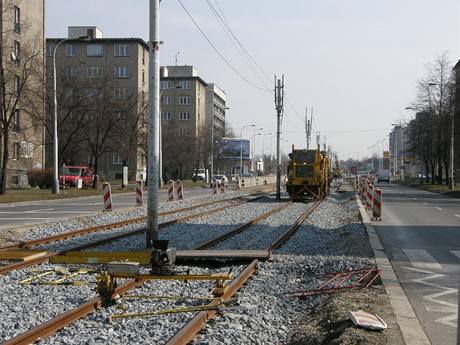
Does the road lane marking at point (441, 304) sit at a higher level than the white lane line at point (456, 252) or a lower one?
higher

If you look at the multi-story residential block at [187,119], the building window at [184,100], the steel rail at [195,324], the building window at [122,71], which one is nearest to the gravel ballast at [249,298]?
the steel rail at [195,324]

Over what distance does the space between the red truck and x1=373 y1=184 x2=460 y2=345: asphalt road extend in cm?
3683

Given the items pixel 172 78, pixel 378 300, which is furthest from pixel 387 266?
pixel 172 78

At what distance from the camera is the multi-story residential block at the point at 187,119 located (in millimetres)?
86562

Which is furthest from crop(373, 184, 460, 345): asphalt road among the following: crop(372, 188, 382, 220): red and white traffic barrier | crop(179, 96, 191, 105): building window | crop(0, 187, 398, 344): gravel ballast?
crop(179, 96, 191, 105): building window

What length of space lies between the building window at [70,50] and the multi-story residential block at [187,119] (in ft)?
51.1

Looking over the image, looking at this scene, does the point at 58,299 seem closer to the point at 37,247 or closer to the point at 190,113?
the point at 37,247

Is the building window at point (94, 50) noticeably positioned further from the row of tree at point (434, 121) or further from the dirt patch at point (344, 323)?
the dirt patch at point (344, 323)

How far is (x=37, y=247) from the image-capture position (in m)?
14.8

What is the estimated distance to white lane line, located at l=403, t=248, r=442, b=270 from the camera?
1209 centimetres

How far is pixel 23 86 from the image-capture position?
4109cm

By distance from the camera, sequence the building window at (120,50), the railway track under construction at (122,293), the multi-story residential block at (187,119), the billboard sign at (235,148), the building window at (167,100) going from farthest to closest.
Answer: the building window at (167,100) < the billboard sign at (235,148) < the building window at (120,50) < the multi-story residential block at (187,119) < the railway track under construction at (122,293)

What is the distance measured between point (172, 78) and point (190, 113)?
827cm

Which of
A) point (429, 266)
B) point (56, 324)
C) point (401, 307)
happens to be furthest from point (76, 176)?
point (401, 307)
